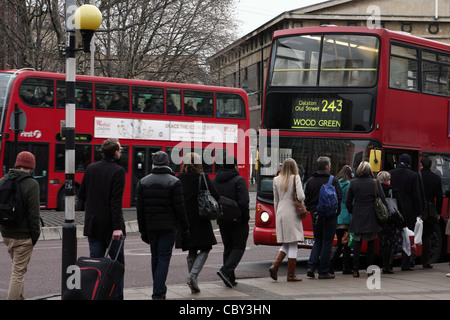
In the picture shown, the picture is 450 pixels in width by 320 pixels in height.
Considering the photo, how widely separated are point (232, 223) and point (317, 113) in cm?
358

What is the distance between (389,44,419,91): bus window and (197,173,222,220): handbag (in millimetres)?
4908

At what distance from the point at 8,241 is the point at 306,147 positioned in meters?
5.81

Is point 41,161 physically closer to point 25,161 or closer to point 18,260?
point 25,161

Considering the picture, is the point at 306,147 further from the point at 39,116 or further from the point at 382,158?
the point at 39,116

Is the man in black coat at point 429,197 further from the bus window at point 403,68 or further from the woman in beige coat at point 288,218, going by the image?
the woman in beige coat at point 288,218

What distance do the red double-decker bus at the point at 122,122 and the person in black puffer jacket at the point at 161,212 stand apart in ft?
41.3

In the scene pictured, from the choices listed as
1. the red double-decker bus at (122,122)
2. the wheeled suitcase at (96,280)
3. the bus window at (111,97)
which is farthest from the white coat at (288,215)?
the bus window at (111,97)

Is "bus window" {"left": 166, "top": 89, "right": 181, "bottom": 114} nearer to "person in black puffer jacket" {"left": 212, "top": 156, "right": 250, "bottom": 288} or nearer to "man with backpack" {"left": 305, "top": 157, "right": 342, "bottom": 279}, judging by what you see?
"man with backpack" {"left": 305, "top": 157, "right": 342, "bottom": 279}

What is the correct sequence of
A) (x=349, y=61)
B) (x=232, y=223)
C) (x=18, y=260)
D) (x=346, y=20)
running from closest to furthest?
(x=18, y=260)
(x=232, y=223)
(x=349, y=61)
(x=346, y=20)

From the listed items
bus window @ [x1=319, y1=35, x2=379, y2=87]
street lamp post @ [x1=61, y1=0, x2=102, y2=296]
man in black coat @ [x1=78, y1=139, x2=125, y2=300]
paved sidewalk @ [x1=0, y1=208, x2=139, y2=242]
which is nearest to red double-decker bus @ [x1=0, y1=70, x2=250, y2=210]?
paved sidewalk @ [x1=0, y1=208, x2=139, y2=242]

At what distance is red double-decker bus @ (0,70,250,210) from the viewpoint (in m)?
21.2

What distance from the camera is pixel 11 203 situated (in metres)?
7.57

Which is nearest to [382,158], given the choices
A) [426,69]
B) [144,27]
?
[426,69]

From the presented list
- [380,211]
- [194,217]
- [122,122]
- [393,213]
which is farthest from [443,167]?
[122,122]
